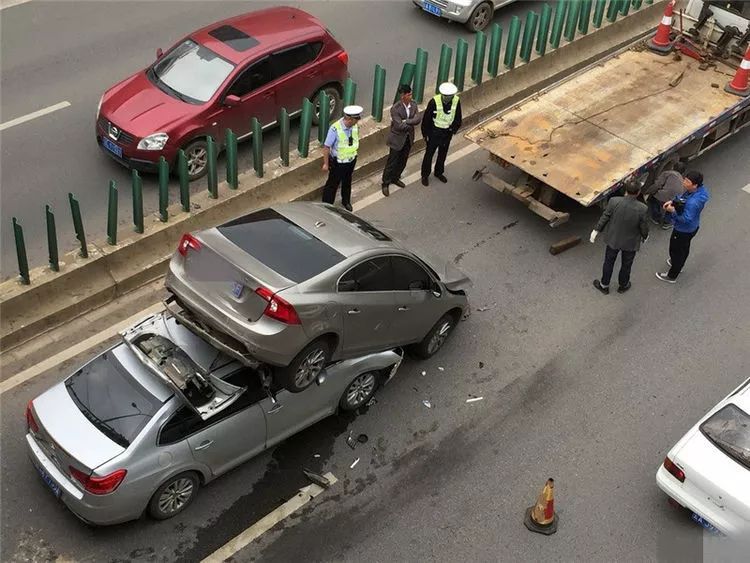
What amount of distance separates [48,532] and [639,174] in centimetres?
820

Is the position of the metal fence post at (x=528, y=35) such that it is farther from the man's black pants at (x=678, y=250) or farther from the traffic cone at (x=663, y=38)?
the man's black pants at (x=678, y=250)

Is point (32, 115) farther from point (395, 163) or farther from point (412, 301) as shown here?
point (412, 301)

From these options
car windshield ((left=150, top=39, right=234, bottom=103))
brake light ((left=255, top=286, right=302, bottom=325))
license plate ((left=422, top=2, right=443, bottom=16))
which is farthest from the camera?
license plate ((left=422, top=2, right=443, bottom=16))

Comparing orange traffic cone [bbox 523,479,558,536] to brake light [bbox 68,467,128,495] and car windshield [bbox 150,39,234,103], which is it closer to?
brake light [bbox 68,467,128,495]

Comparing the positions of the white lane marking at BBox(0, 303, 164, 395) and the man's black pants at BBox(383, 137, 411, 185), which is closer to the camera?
the white lane marking at BBox(0, 303, 164, 395)

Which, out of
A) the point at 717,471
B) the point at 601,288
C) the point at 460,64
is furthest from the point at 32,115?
the point at 717,471

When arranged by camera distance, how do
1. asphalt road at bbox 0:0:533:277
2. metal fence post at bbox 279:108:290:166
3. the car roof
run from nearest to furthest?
asphalt road at bbox 0:0:533:277 → metal fence post at bbox 279:108:290:166 → the car roof

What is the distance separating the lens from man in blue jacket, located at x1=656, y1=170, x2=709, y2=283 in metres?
10.4

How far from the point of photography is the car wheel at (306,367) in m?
7.75

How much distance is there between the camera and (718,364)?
9.97 metres

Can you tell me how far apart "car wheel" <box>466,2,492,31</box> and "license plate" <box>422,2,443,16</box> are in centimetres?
56

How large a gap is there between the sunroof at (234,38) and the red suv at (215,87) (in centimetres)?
1

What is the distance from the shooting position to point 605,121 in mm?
12039

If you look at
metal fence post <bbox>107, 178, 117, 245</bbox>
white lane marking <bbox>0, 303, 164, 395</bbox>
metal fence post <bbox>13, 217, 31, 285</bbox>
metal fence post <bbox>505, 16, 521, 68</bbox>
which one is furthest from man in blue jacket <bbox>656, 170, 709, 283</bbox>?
metal fence post <bbox>13, 217, 31, 285</bbox>
